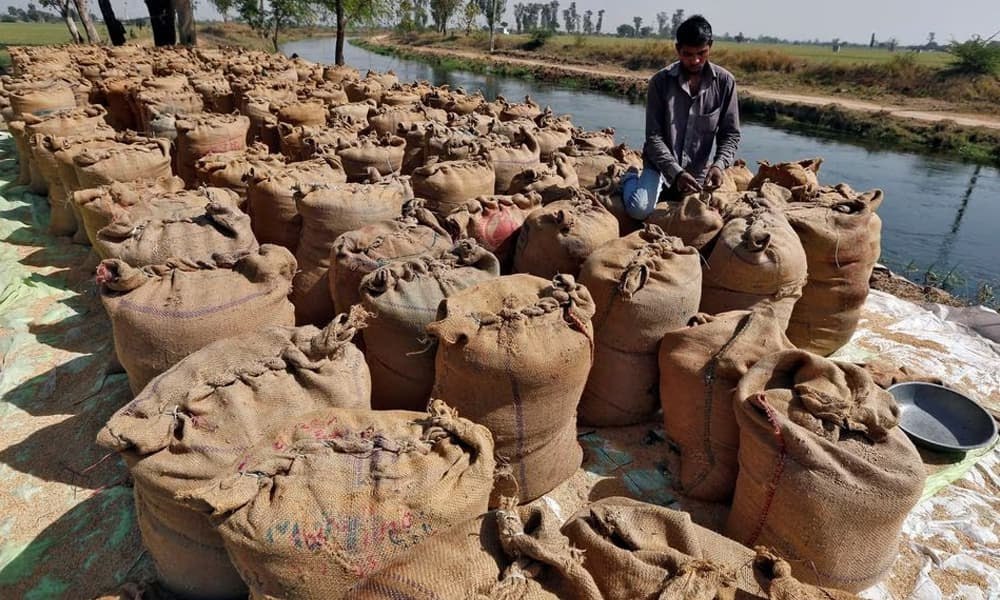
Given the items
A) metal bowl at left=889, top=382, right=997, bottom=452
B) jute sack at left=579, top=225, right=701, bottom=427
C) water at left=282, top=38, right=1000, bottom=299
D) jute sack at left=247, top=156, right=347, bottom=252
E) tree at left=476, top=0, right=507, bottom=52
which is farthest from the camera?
tree at left=476, top=0, right=507, bottom=52

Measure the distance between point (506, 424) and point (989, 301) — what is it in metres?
5.74

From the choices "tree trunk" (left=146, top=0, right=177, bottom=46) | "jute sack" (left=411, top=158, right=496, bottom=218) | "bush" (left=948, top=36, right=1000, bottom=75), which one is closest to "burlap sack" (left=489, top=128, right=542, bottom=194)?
"jute sack" (left=411, top=158, right=496, bottom=218)

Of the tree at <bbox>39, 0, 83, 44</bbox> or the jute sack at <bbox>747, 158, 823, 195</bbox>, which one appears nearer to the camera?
the jute sack at <bbox>747, 158, 823, 195</bbox>

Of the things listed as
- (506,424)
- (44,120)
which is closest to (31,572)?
(506,424)

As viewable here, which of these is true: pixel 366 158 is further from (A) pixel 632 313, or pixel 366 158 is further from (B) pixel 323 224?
(A) pixel 632 313

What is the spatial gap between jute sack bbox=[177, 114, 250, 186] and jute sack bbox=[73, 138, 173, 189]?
0.39 m

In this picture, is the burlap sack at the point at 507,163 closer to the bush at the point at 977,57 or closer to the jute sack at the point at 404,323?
the jute sack at the point at 404,323

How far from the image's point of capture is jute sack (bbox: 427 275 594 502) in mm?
1930

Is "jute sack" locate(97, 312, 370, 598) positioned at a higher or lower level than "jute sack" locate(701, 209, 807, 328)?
lower

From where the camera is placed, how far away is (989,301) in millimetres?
5434

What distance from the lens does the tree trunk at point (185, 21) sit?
14.7m

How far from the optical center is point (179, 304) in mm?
2275

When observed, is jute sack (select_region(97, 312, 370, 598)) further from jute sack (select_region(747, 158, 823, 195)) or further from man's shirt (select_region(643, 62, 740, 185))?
jute sack (select_region(747, 158, 823, 195))

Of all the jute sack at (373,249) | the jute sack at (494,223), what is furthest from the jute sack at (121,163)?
the jute sack at (494,223)
